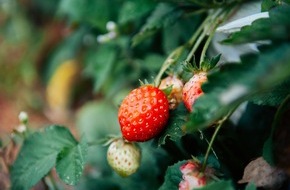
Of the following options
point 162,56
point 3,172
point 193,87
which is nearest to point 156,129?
point 193,87

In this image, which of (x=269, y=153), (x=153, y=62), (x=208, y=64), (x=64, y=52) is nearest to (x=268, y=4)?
(x=208, y=64)

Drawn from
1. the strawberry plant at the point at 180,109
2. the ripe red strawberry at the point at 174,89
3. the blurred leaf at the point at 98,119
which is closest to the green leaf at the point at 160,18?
the strawberry plant at the point at 180,109

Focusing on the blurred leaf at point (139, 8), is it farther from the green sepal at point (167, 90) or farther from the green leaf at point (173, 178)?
the green leaf at point (173, 178)

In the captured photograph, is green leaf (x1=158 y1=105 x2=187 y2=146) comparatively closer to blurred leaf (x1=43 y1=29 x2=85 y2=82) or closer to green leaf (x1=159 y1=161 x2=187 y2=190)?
green leaf (x1=159 y1=161 x2=187 y2=190)

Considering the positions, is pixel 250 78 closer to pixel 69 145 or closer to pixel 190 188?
pixel 190 188

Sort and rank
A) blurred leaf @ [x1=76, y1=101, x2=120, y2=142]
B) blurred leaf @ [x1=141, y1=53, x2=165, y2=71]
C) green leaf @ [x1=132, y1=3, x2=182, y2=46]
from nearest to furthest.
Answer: green leaf @ [x1=132, y1=3, x2=182, y2=46] < blurred leaf @ [x1=141, y1=53, x2=165, y2=71] < blurred leaf @ [x1=76, y1=101, x2=120, y2=142]

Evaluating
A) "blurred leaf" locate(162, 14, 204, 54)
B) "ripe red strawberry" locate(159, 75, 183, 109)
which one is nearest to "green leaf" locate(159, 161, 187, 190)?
"ripe red strawberry" locate(159, 75, 183, 109)

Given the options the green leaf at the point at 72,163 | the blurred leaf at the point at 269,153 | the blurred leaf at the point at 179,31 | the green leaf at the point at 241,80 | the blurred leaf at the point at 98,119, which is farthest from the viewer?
the blurred leaf at the point at 98,119
